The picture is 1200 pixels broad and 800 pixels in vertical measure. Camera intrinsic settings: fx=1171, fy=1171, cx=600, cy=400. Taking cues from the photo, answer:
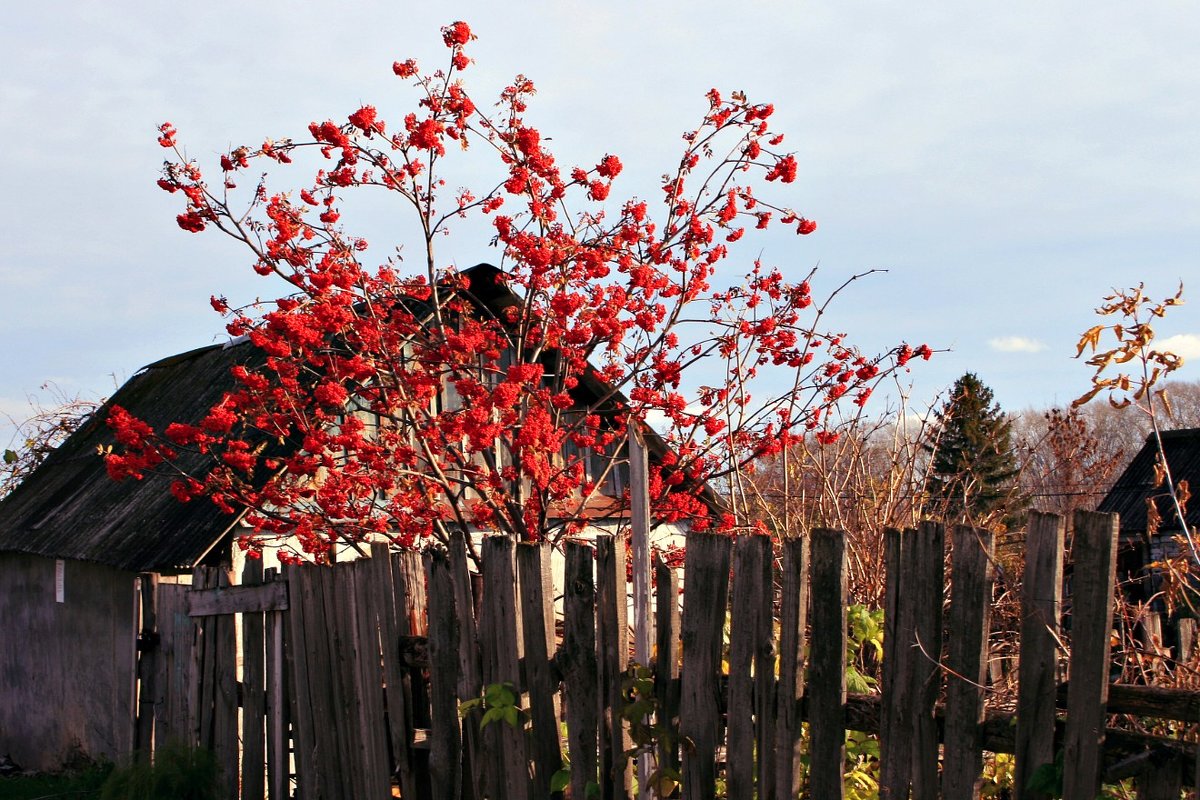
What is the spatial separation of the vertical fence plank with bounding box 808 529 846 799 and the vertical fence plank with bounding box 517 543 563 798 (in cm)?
134

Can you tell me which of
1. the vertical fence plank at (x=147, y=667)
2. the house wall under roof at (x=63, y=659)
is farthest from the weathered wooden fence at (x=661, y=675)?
the house wall under roof at (x=63, y=659)

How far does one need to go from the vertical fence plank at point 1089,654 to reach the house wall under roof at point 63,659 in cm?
793

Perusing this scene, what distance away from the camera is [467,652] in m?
5.23

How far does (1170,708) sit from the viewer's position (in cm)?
324

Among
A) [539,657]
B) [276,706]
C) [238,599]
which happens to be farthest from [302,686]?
[539,657]

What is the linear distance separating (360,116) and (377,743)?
14.1 ft

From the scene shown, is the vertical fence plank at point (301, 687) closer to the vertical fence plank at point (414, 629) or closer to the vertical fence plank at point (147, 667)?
the vertical fence plank at point (414, 629)

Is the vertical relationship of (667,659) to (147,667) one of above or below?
above

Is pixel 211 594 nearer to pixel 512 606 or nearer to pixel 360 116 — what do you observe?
pixel 512 606

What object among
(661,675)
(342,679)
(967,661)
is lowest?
(342,679)

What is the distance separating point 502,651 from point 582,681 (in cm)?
45

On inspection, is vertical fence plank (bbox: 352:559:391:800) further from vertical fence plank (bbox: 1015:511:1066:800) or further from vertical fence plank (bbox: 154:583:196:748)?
vertical fence plank (bbox: 1015:511:1066:800)

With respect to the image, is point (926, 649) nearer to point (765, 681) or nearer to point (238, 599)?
point (765, 681)

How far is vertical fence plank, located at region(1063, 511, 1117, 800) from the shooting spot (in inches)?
131
